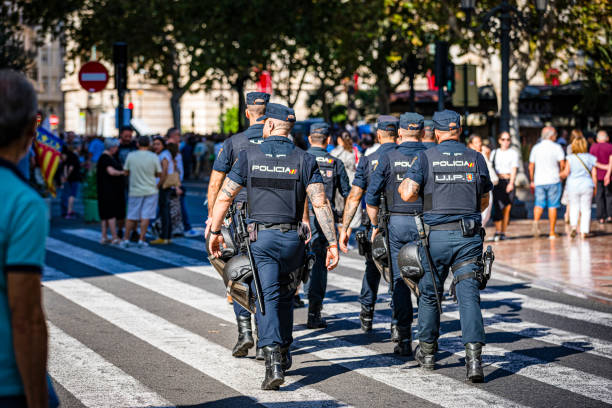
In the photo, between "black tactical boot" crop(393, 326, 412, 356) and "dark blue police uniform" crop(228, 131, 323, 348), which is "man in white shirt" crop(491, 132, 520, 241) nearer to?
"black tactical boot" crop(393, 326, 412, 356)

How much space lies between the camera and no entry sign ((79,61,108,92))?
18078 millimetres

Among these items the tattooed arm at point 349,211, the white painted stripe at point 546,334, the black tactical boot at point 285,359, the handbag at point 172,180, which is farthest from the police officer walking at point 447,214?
the handbag at point 172,180

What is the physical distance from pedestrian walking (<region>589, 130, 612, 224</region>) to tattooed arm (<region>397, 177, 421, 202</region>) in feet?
40.3

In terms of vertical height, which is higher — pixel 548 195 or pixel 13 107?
pixel 13 107

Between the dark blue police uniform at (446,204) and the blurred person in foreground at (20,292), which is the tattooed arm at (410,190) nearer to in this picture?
the dark blue police uniform at (446,204)

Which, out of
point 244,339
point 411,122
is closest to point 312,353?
point 244,339

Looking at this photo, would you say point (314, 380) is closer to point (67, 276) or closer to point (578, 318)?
point (578, 318)

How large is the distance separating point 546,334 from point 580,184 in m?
8.44

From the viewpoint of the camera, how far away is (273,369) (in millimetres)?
6676

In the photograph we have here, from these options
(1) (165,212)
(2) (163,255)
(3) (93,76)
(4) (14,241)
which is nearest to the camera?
(4) (14,241)

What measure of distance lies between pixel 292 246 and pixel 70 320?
3.46 metres

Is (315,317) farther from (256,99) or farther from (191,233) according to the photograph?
(191,233)

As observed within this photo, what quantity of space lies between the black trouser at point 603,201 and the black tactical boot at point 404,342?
12395mm

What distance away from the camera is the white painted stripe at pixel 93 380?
6398 mm
